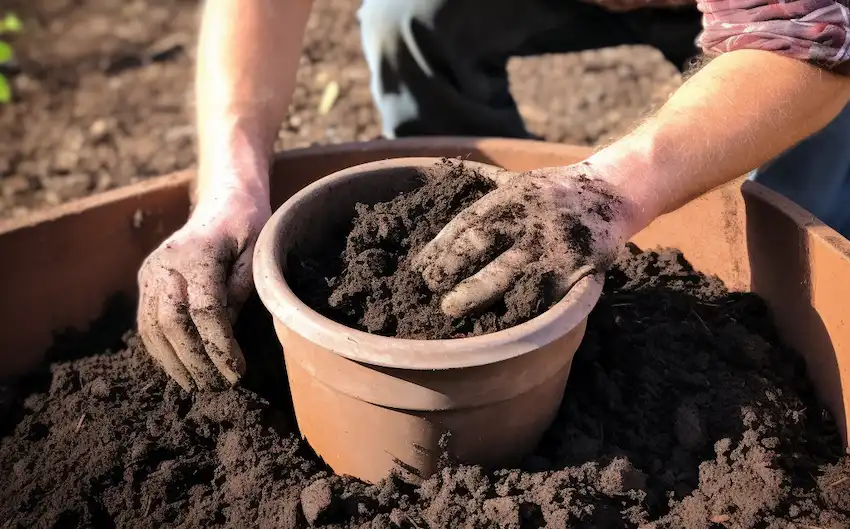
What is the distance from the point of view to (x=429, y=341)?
1217 mm

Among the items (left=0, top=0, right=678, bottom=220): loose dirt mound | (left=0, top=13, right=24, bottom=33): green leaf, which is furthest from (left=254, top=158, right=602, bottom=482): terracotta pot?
(left=0, top=13, right=24, bottom=33): green leaf

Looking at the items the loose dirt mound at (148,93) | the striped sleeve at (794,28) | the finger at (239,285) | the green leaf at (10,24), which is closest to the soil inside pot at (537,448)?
the finger at (239,285)

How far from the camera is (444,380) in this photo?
49.0 inches

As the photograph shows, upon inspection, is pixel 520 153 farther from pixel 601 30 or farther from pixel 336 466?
pixel 336 466

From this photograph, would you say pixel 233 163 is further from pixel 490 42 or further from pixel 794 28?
pixel 794 28

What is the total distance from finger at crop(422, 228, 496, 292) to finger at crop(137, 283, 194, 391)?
570 mm

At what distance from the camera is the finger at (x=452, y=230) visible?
137cm

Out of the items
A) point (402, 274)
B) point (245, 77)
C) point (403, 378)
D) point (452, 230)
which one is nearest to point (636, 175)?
point (452, 230)

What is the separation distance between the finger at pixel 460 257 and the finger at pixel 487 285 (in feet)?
0.08

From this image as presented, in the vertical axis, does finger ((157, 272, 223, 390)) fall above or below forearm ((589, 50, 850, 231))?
below

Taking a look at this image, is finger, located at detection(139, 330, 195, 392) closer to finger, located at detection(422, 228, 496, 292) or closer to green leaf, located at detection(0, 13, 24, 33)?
finger, located at detection(422, 228, 496, 292)

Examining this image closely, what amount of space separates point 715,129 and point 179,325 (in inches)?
43.9

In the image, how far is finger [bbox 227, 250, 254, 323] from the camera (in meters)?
1.54

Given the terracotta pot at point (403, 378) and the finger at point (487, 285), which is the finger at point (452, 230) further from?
the terracotta pot at point (403, 378)
